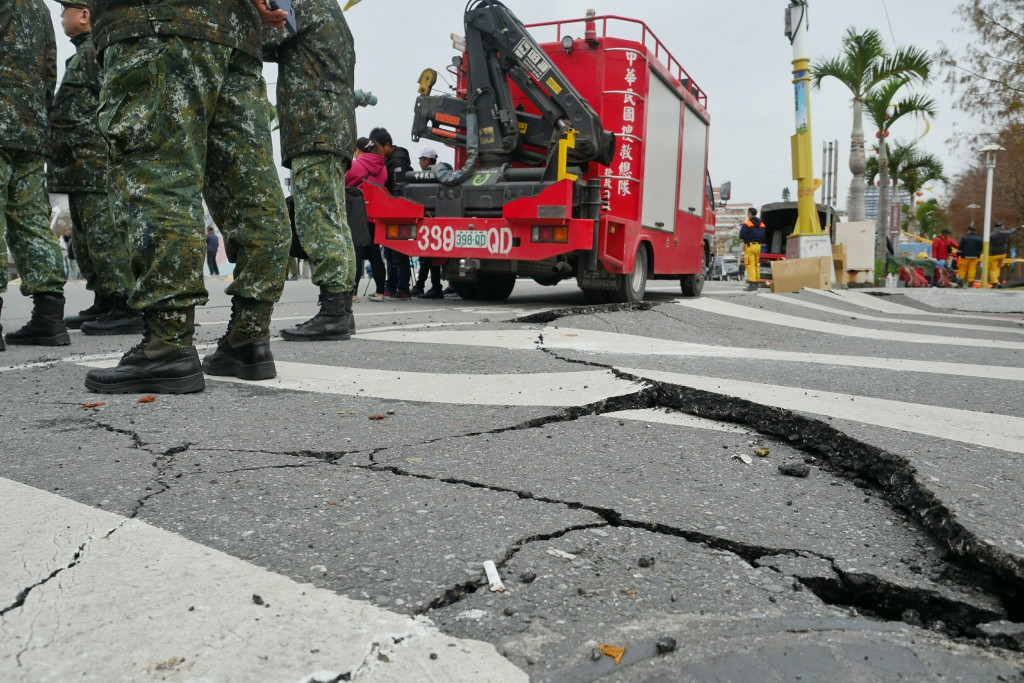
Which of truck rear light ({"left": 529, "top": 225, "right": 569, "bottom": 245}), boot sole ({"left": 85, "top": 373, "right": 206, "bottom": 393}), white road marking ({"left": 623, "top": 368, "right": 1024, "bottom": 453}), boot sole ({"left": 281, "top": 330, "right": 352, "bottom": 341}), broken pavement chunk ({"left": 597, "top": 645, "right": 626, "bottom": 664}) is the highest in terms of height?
truck rear light ({"left": 529, "top": 225, "right": 569, "bottom": 245})

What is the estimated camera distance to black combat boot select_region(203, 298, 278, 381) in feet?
10.1

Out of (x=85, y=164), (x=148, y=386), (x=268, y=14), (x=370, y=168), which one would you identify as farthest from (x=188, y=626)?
(x=370, y=168)

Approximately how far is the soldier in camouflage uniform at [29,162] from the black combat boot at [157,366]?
1777 mm

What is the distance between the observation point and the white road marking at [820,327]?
530cm

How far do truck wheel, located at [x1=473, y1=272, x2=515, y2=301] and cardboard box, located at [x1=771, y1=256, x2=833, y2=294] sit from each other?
3.79 metres

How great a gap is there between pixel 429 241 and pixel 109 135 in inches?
217

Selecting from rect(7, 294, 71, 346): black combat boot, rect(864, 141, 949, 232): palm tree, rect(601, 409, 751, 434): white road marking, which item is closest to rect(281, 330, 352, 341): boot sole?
rect(7, 294, 71, 346): black combat boot

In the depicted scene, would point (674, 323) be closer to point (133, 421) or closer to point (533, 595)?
point (133, 421)

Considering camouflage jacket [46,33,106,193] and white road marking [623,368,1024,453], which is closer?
white road marking [623,368,1024,453]

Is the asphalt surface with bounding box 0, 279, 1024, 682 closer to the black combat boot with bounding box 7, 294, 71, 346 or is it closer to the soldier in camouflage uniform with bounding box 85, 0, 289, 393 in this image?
the soldier in camouflage uniform with bounding box 85, 0, 289, 393

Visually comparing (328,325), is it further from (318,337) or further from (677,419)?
(677,419)

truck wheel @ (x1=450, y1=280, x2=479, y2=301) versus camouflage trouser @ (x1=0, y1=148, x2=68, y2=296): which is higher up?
camouflage trouser @ (x1=0, y1=148, x2=68, y2=296)

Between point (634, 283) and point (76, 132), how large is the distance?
549cm

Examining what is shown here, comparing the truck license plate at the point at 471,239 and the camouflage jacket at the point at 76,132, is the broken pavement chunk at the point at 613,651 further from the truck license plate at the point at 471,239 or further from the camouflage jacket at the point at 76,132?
the truck license plate at the point at 471,239
